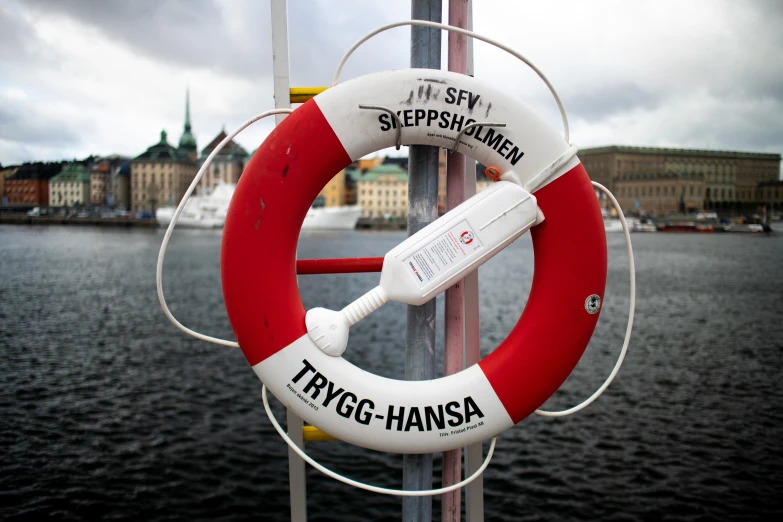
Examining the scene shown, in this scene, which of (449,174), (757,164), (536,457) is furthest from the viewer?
(757,164)

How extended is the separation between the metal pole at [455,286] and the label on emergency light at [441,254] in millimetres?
193

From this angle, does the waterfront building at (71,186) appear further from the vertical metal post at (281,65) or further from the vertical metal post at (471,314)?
the vertical metal post at (471,314)

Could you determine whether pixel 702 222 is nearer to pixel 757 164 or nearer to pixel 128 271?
pixel 757 164

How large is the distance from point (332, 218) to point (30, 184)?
134ft

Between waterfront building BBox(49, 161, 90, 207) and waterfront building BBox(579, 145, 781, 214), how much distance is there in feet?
172

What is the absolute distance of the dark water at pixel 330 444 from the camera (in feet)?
11.5

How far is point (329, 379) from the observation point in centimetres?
130

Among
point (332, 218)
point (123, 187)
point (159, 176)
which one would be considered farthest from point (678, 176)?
point (123, 187)

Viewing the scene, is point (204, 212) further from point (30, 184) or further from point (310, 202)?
point (310, 202)

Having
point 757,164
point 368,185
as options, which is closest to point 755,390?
point 368,185

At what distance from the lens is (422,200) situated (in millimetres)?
1439

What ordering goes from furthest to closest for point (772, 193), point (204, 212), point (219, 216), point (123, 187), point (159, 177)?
1. point (772, 193)
2. point (123, 187)
3. point (159, 177)
4. point (204, 212)
5. point (219, 216)

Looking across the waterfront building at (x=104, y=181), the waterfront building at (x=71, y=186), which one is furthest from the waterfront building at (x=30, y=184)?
the waterfront building at (x=104, y=181)

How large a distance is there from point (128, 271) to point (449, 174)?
1544 centimetres
